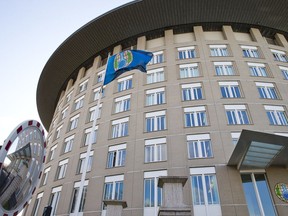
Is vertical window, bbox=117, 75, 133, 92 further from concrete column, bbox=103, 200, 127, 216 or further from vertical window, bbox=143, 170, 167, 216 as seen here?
concrete column, bbox=103, 200, 127, 216

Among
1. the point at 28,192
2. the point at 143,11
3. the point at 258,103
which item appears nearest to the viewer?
the point at 28,192

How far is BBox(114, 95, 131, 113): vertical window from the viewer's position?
66.9ft

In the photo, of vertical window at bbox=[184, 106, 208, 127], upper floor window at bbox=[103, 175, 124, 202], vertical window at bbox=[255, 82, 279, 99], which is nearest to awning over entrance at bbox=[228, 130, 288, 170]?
vertical window at bbox=[184, 106, 208, 127]

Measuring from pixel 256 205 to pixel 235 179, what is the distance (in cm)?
186

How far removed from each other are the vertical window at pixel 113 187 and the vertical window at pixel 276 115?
1247 centimetres

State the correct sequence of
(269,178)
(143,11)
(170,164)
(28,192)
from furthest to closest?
(143,11) < (170,164) < (269,178) < (28,192)

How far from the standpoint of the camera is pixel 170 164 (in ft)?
50.9

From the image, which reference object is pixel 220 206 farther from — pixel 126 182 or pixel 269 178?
pixel 126 182

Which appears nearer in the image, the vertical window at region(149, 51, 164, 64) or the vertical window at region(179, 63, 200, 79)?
the vertical window at region(179, 63, 200, 79)

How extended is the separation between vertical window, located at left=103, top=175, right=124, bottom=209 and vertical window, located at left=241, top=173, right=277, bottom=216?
27.5ft

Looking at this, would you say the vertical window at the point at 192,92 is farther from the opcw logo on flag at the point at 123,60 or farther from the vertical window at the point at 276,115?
the opcw logo on flag at the point at 123,60

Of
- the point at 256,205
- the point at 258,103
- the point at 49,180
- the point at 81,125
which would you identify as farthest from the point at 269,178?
the point at 49,180

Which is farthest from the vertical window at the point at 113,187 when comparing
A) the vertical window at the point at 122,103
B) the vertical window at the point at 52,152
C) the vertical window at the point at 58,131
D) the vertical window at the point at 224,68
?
the vertical window at the point at 224,68

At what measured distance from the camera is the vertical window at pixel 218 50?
857 inches
